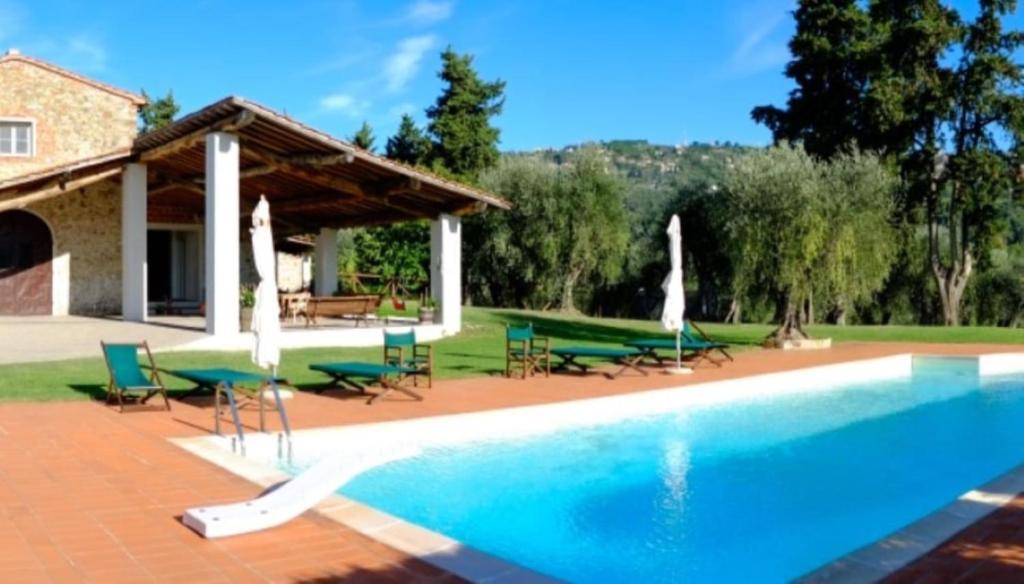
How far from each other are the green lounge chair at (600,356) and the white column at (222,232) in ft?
20.0

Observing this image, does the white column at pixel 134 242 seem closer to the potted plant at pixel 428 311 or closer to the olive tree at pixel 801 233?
the potted plant at pixel 428 311

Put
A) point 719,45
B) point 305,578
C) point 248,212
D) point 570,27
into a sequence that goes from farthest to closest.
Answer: point 719,45 < point 248,212 < point 570,27 < point 305,578

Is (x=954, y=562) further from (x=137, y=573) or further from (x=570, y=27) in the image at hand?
(x=570, y=27)

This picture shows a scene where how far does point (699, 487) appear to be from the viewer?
7.38 m

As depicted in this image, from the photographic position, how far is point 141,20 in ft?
65.8

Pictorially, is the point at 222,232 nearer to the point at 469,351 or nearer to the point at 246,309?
the point at 246,309

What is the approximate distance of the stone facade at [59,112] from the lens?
20484mm

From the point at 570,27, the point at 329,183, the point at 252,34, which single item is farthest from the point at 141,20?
the point at 570,27

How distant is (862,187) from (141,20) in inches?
680

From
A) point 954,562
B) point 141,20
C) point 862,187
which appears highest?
point 141,20

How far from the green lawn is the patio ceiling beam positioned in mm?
3959

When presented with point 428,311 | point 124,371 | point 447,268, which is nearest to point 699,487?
point 124,371

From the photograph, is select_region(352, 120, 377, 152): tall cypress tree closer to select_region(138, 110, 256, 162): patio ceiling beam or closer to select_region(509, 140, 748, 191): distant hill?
select_region(138, 110, 256, 162): patio ceiling beam

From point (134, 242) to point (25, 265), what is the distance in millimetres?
4137
